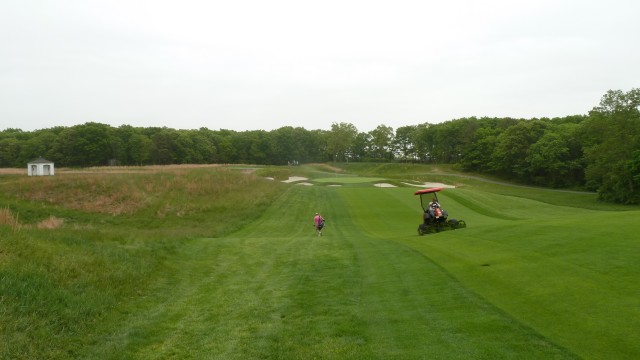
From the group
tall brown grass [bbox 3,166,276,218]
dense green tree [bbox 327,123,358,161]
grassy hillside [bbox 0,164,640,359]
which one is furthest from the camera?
dense green tree [bbox 327,123,358,161]

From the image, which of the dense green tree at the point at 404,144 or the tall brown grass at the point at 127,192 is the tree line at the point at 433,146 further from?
the tall brown grass at the point at 127,192

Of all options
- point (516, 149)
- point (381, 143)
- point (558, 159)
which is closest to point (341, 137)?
point (381, 143)

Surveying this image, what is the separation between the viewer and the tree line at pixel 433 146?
6100 cm

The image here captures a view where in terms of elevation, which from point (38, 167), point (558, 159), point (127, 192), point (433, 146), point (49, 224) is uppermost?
point (433, 146)

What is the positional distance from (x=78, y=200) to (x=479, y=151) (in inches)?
3425

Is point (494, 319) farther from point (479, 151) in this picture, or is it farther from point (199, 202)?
point (479, 151)

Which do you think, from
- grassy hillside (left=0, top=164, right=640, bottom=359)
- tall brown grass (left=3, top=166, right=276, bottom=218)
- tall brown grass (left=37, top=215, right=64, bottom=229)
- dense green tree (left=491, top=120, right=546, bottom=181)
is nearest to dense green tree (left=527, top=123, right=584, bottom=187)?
dense green tree (left=491, top=120, right=546, bottom=181)

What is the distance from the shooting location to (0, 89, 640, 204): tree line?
6100 centimetres

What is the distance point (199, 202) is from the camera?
39.3m

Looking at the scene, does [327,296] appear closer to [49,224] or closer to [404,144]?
[49,224]

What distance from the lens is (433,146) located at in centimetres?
13175

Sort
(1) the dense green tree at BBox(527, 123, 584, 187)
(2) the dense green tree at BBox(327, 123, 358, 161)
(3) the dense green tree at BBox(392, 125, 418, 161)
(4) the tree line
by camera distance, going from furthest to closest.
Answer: (3) the dense green tree at BBox(392, 125, 418, 161)
(2) the dense green tree at BBox(327, 123, 358, 161)
(1) the dense green tree at BBox(527, 123, 584, 187)
(4) the tree line

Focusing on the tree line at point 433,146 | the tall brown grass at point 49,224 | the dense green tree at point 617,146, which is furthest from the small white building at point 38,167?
the dense green tree at point 617,146

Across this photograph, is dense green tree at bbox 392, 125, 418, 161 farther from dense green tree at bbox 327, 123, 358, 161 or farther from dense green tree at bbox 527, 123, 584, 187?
dense green tree at bbox 527, 123, 584, 187
